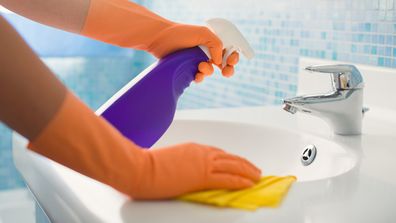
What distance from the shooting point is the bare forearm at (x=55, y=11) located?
0.74 metres

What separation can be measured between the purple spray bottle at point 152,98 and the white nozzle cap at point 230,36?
38 millimetres

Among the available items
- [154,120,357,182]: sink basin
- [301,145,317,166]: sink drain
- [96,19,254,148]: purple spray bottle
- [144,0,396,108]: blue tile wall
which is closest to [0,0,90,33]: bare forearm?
[96,19,254,148]: purple spray bottle

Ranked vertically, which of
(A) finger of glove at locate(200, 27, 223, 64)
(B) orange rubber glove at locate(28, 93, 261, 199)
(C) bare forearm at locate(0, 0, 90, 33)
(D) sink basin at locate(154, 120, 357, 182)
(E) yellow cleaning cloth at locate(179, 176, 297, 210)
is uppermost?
(C) bare forearm at locate(0, 0, 90, 33)

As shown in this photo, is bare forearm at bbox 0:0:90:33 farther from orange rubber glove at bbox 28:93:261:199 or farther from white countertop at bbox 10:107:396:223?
orange rubber glove at bbox 28:93:261:199

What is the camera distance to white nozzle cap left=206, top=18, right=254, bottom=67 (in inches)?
32.0

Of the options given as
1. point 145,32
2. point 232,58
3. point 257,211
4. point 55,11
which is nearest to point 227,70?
point 232,58

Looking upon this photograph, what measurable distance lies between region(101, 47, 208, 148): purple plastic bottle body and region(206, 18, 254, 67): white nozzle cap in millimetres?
66

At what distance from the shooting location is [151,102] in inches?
29.0

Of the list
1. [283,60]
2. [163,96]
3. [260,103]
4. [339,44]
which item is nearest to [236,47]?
[163,96]

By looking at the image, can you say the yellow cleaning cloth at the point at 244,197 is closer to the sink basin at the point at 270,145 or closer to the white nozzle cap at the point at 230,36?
the sink basin at the point at 270,145

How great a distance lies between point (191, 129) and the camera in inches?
40.0

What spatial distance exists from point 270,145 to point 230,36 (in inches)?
8.9

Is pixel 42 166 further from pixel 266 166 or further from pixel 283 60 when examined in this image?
pixel 283 60

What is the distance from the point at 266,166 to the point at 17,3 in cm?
47
